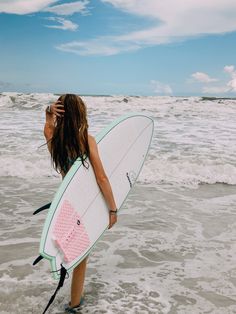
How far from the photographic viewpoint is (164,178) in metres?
8.41

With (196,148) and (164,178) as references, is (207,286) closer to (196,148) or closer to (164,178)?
(164,178)

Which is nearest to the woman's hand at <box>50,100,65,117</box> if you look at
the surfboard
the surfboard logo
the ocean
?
the surfboard

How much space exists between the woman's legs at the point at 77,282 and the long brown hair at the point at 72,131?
792mm

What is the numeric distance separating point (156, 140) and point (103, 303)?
9.28m

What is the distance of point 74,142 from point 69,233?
25.5 inches

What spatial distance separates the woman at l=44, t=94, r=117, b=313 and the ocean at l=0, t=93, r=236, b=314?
2.06 ft

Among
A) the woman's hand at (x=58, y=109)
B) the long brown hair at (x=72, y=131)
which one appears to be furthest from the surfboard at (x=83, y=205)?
the woman's hand at (x=58, y=109)

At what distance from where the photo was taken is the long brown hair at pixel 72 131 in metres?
2.66

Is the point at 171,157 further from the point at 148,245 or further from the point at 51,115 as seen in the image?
the point at 51,115

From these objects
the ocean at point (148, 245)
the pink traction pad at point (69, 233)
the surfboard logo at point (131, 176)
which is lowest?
the ocean at point (148, 245)

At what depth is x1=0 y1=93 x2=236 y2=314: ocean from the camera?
329cm

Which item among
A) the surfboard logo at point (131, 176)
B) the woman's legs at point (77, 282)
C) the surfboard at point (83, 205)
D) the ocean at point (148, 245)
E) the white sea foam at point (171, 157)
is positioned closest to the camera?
the surfboard at point (83, 205)

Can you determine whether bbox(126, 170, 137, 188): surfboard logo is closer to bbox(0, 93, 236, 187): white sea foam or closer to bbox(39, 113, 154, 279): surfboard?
bbox(39, 113, 154, 279): surfboard

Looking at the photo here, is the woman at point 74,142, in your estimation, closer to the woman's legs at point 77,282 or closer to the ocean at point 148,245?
the woman's legs at point 77,282
